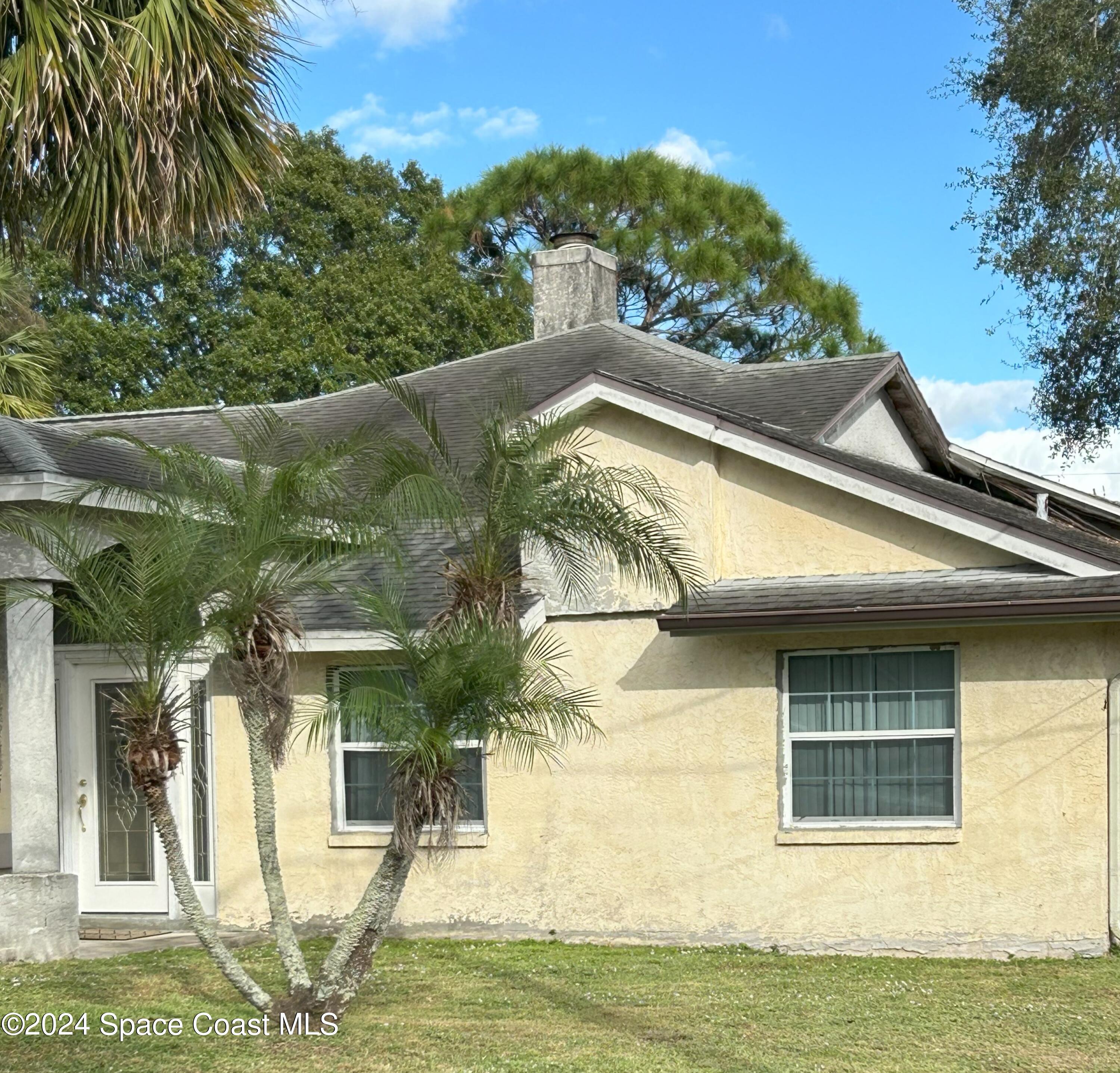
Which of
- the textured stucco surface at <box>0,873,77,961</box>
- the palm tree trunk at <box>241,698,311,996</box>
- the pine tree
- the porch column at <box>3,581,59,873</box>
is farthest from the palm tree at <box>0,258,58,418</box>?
the pine tree

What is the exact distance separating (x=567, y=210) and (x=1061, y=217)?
17.2m

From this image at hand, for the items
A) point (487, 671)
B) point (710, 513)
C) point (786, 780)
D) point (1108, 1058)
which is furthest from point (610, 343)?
point (1108, 1058)

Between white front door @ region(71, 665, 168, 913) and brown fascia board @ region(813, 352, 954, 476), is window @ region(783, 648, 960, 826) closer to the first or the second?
brown fascia board @ region(813, 352, 954, 476)

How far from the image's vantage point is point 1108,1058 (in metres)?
7.55

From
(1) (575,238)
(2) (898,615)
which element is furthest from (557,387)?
(2) (898,615)

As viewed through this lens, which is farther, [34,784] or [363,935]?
[34,784]

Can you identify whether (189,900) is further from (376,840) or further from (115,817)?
(115,817)

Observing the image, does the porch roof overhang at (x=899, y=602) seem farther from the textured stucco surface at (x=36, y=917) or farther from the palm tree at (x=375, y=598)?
the textured stucco surface at (x=36, y=917)

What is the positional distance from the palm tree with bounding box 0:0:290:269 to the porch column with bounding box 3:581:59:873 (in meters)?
2.80

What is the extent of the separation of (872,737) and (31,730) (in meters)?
6.47

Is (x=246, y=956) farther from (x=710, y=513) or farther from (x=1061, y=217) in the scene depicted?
(x=1061, y=217)

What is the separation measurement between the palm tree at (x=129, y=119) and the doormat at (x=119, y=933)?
19.0 ft

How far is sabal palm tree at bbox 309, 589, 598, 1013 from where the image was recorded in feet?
25.1

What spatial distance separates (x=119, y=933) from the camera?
1249 cm
